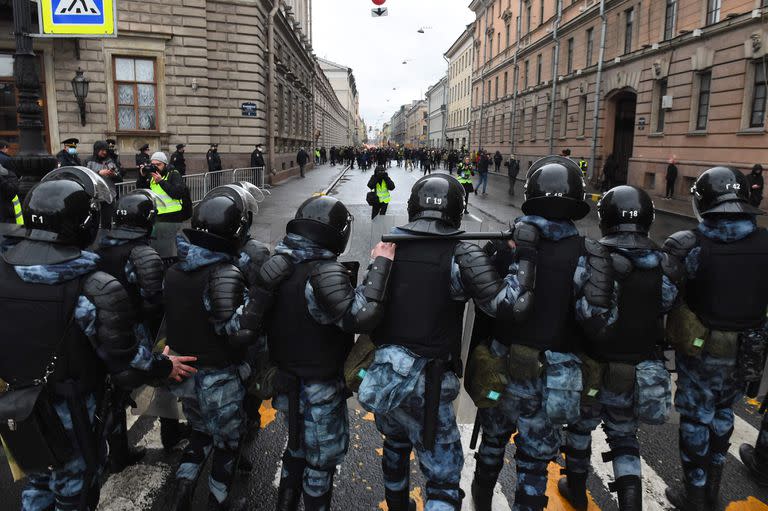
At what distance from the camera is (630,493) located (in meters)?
2.98

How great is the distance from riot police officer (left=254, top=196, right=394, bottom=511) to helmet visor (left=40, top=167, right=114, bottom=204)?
3.71 feet

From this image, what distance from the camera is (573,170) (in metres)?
3.08

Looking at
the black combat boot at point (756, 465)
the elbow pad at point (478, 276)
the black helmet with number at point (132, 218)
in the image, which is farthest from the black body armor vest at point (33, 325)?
the black combat boot at point (756, 465)

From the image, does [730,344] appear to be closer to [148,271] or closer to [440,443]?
[440,443]

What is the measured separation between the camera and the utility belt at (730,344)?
3.18m

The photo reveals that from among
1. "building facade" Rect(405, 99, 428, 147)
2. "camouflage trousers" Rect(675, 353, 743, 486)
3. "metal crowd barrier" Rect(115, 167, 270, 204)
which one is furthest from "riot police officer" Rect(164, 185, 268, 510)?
"building facade" Rect(405, 99, 428, 147)

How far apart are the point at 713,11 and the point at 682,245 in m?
20.7

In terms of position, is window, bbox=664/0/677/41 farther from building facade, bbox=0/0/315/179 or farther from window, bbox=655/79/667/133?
building facade, bbox=0/0/315/179

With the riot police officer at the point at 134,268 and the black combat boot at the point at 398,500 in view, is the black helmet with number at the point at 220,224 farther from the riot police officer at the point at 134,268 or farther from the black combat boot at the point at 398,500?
the black combat boot at the point at 398,500

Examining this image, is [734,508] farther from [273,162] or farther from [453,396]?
[273,162]

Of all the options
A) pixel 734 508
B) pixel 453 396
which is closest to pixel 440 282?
pixel 453 396

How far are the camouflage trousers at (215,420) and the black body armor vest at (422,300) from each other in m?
1.06

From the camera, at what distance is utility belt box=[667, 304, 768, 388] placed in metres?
3.18

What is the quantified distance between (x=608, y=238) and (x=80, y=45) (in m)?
20.3
